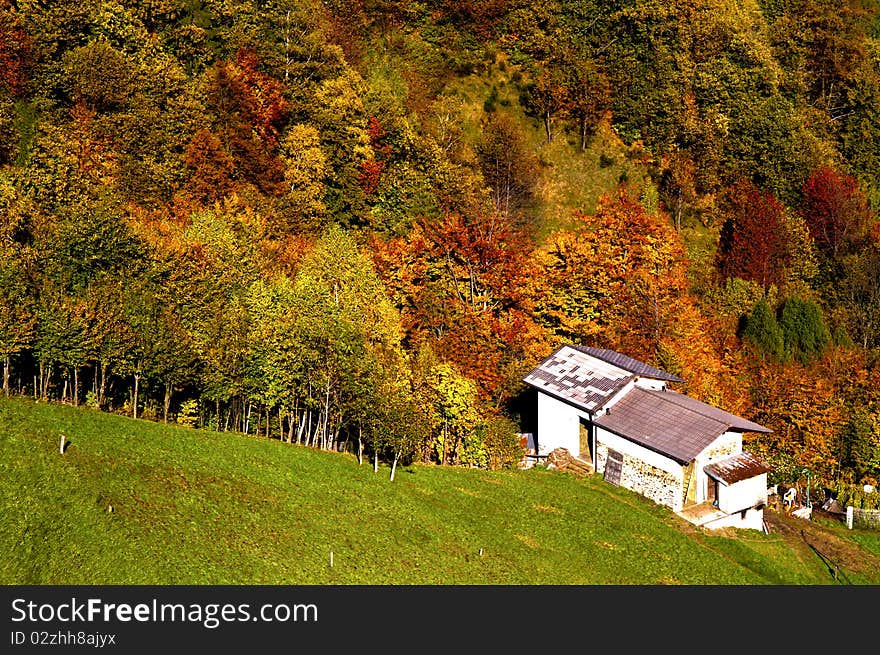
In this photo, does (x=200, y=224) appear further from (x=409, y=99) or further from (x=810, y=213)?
(x=810, y=213)

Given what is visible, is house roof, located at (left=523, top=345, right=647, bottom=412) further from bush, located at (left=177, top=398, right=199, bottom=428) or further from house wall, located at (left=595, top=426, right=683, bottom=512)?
bush, located at (left=177, top=398, right=199, bottom=428)

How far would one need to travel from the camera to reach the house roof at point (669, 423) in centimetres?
5925

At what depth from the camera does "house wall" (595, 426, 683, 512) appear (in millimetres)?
59562

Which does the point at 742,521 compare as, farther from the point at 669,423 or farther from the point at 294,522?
the point at 294,522

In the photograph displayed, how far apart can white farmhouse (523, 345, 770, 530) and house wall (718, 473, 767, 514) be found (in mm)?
62

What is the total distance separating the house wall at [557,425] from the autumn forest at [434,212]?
184 inches

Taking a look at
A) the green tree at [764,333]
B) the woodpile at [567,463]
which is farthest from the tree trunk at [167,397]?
the green tree at [764,333]

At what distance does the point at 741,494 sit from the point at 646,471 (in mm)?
5910

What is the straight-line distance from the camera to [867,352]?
93500 mm

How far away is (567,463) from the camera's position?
65.6 meters

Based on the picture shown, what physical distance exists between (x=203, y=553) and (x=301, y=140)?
55.6 metres

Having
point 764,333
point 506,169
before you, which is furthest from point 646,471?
point 506,169

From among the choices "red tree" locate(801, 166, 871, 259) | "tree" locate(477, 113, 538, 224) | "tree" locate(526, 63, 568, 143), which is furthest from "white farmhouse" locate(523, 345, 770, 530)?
"red tree" locate(801, 166, 871, 259)

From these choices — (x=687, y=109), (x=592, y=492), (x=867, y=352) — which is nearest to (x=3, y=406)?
(x=592, y=492)
